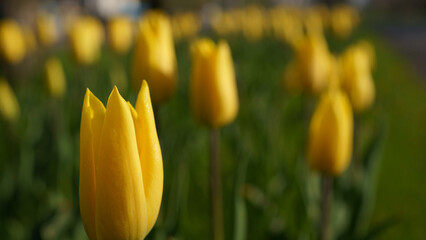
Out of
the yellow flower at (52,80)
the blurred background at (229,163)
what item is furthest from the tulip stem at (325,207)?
the yellow flower at (52,80)

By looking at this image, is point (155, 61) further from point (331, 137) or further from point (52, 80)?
point (52, 80)

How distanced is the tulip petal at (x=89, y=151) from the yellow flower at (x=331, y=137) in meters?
0.76

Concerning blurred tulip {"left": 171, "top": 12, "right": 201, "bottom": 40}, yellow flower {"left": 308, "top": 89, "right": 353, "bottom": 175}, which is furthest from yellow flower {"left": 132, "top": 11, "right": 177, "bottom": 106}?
blurred tulip {"left": 171, "top": 12, "right": 201, "bottom": 40}

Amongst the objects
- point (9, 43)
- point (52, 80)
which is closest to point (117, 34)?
point (9, 43)

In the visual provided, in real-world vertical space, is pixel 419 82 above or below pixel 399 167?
below

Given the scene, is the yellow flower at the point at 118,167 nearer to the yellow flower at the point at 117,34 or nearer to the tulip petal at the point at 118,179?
the tulip petal at the point at 118,179

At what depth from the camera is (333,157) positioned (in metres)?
1.25

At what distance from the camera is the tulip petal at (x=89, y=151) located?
673mm

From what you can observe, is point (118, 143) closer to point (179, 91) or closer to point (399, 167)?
point (399, 167)

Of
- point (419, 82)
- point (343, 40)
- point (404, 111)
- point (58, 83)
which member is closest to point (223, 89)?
point (58, 83)

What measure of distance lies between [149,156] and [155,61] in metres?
0.62

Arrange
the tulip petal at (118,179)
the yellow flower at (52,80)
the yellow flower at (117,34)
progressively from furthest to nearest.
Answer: the yellow flower at (117,34) < the yellow flower at (52,80) < the tulip petal at (118,179)

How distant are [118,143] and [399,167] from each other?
251cm

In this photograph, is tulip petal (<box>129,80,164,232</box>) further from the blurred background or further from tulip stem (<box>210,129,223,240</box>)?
tulip stem (<box>210,129,223,240</box>)
